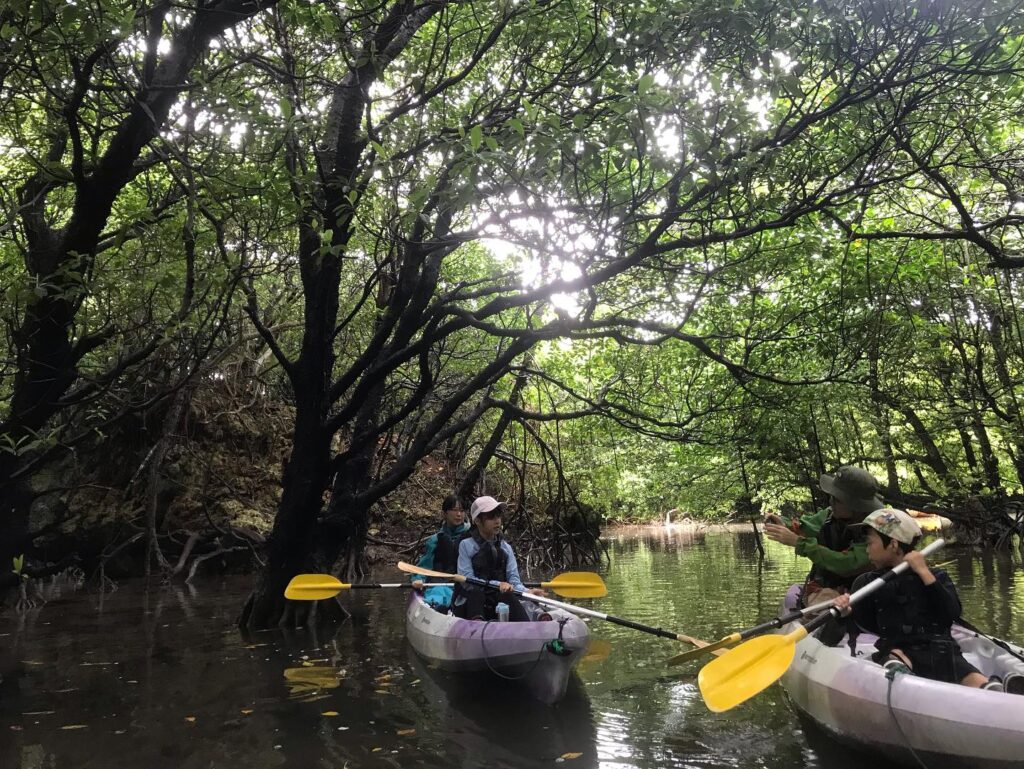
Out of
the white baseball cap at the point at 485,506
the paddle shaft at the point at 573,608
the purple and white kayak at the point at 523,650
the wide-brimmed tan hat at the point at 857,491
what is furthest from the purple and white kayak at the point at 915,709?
the white baseball cap at the point at 485,506

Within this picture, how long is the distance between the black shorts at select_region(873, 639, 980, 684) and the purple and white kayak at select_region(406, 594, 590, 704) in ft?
6.88

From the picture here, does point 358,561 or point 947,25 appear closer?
point 947,25

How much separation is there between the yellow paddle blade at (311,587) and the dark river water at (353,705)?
1.92ft

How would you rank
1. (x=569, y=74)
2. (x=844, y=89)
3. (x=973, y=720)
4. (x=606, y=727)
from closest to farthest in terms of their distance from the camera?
(x=973, y=720) < (x=606, y=727) < (x=844, y=89) < (x=569, y=74)

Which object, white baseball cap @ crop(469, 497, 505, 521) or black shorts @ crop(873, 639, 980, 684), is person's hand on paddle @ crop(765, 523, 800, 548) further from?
white baseball cap @ crop(469, 497, 505, 521)

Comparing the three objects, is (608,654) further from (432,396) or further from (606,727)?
(432,396)

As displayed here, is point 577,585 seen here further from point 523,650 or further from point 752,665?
point 752,665

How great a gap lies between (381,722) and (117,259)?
4.71 metres

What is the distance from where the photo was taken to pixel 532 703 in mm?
5145

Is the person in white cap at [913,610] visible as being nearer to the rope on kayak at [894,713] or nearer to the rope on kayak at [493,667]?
the rope on kayak at [894,713]

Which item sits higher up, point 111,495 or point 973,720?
point 111,495

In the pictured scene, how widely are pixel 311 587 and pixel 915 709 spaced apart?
5480mm

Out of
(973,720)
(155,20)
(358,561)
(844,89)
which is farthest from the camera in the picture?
(358,561)

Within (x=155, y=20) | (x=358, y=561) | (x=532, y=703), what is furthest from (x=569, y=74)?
(x=358, y=561)
